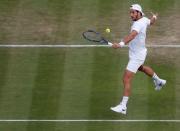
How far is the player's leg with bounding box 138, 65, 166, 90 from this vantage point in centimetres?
1652

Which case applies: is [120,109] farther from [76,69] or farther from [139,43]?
[76,69]

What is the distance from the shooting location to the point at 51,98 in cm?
1670

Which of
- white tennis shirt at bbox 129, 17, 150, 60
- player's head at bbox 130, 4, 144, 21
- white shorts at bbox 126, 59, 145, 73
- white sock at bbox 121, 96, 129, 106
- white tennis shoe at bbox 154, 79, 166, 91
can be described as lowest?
white sock at bbox 121, 96, 129, 106

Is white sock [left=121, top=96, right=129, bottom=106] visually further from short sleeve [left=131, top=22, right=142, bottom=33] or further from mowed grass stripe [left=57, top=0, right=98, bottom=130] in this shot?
short sleeve [left=131, top=22, right=142, bottom=33]

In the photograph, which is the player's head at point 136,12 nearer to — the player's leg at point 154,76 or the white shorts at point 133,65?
the white shorts at point 133,65

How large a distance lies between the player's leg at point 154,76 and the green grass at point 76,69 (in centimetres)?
21

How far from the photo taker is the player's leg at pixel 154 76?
1652 cm

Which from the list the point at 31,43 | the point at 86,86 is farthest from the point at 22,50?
the point at 86,86

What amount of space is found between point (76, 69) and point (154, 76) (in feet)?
7.51

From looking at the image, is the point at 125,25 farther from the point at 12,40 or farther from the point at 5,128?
the point at 5,128

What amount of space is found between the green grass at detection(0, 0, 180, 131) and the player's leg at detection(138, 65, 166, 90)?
0.69 feet

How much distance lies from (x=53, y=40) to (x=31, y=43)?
0.61 m

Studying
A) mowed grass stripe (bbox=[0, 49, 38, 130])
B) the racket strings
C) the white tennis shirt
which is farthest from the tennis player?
mowed grass stripe (bbox=[0, 49, 38, 130])

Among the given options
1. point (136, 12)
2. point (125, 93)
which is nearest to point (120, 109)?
point (125, 93)
